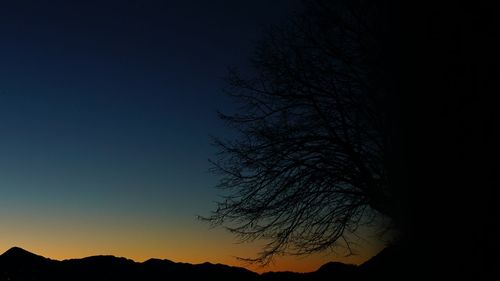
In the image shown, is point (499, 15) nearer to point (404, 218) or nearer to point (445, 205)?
point (445, 205)

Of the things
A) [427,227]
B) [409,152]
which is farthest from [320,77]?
[427,227]

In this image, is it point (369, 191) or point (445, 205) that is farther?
point (369, 191)

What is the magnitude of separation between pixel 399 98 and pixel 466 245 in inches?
94.8

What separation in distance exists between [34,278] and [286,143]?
3273 centimetres

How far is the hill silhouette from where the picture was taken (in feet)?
37.0

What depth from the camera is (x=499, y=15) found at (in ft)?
17.4

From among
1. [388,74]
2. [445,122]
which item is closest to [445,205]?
[445,122]

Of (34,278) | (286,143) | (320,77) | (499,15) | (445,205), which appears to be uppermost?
(34,278)

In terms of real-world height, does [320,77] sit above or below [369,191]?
above

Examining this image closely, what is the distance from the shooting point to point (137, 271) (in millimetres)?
35875

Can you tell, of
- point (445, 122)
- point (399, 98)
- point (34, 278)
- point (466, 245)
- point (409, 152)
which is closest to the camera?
A: point (466, 245)

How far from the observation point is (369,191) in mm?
9516

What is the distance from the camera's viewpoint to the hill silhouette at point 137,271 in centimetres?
1128

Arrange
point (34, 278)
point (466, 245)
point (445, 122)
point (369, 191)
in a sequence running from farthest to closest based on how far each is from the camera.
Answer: point (34, 278) < point (369, 191) < point (445, 122) < point (466, 245)
